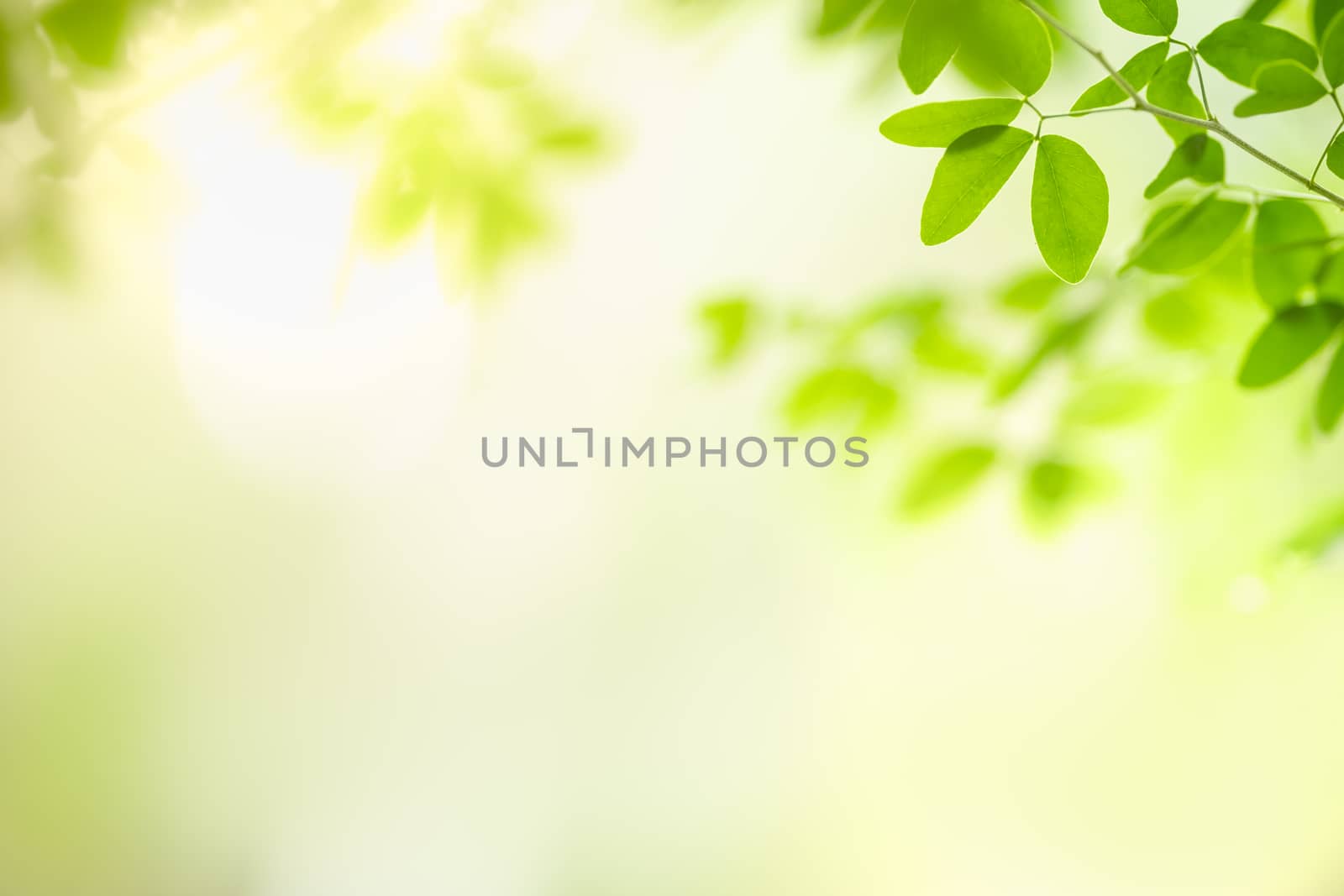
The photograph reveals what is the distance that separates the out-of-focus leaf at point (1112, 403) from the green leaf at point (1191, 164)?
0.33m

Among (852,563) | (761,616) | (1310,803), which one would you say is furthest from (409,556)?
(1310,803)

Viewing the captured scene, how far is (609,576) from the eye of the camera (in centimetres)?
128

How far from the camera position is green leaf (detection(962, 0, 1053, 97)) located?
0.36 meters

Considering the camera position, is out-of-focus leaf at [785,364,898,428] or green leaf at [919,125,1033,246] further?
out-of-focus leaf at [785,364,898,428]

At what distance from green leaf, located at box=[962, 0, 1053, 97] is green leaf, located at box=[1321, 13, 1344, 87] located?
0.12m

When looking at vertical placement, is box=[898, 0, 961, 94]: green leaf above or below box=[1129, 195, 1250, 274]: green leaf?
above

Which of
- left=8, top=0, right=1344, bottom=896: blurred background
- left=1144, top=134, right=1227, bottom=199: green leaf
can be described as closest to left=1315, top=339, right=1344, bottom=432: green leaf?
left=1144, top=134, right=1227, bottom=199: green leaf

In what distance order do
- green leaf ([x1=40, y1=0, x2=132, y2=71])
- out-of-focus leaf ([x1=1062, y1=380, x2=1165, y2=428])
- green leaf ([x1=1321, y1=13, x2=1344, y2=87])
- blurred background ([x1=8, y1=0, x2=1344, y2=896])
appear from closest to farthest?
green leaf ([x1=1321, y1=13, x2=1344, y2=87])
green leaf ([x1=40, y1=0, x2=132, y2=71])
out-of-focus leaf ([x1=1062, y1=380, x2=1165, y2=428])
blurred background ([x1=8, y1=0, x2=1344, y2=896])

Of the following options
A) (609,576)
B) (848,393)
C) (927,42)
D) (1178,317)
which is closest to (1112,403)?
(1178,317)

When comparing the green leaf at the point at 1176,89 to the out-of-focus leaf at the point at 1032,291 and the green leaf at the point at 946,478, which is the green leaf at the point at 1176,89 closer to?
the out-of-focus leaf at the point at 1032,291

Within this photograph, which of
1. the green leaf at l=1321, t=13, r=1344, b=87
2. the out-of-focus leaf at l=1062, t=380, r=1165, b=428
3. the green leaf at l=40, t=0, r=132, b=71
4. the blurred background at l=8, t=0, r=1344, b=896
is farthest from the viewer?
the blurred background at l=8, t=0, r=1344, b=896

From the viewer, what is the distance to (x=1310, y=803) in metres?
1.12

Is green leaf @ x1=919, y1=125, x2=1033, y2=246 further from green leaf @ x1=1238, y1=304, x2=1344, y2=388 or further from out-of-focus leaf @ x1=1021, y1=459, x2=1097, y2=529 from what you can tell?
out-of-focus leaf @ x1=1021, y1=459, x2=1097, y2=529

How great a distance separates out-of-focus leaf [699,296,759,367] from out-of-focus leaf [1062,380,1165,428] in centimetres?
30
